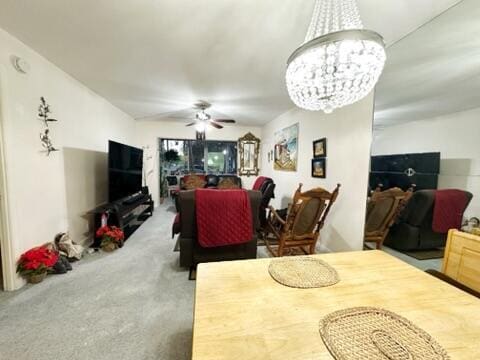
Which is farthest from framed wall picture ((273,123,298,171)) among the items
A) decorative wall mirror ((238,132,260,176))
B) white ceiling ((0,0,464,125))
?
white ceiling ((0,0,464,125))

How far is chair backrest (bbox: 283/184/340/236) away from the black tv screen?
2607mm

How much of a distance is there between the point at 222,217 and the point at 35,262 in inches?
73.6

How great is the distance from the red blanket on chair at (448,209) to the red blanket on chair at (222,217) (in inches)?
61.9

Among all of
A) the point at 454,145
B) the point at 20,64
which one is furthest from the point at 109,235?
the point at 454,145

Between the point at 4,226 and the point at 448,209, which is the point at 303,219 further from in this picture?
the point at 4,226

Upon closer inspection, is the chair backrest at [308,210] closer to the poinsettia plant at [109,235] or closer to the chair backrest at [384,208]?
the chair backrest at [384,208]

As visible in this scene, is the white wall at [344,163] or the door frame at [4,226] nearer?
the door frame at [4,226]

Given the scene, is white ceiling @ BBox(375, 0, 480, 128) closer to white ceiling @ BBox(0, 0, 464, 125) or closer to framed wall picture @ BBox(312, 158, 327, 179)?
white ceiling @ BBox(0, 0, 464, 125)

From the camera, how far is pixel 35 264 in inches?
80.6

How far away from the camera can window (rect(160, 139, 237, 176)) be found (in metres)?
6.25

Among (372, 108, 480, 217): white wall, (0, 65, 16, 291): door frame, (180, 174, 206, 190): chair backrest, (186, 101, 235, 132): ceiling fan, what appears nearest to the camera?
(372, 108, 480, 217): white wall

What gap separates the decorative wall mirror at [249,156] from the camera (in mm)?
6109

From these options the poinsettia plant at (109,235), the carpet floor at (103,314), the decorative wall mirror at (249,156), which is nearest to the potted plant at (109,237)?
the poinsettia plant at (109,235)

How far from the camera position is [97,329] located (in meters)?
1.55
